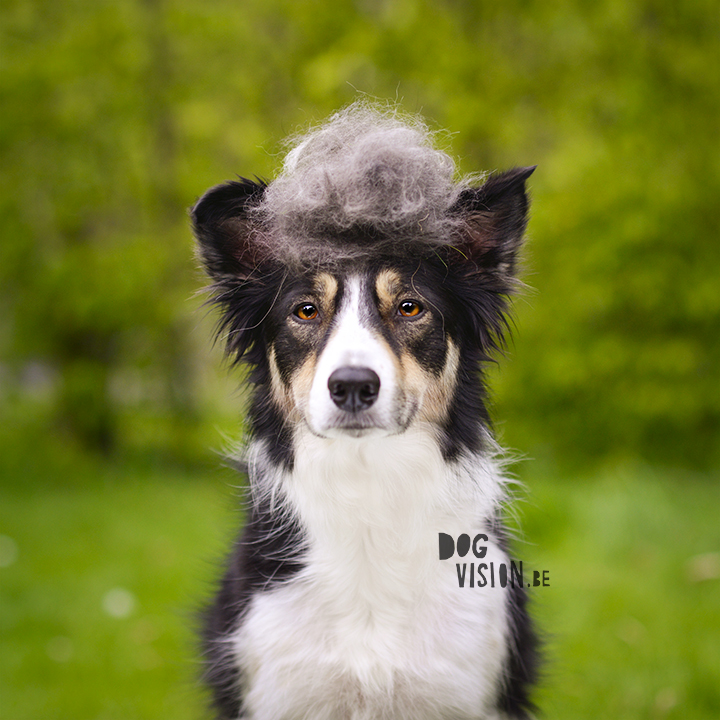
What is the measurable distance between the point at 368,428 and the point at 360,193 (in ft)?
2.36

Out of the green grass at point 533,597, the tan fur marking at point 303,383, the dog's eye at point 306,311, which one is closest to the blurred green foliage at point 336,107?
the green grass at point 533,597

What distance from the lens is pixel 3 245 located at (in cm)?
835

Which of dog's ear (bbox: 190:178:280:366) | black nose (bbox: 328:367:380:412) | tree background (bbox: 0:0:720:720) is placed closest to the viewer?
black nose (bbox: 328:367:380:412)

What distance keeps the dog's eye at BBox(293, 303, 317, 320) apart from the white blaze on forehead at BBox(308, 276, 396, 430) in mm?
133

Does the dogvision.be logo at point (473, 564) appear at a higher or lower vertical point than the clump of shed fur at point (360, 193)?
lower

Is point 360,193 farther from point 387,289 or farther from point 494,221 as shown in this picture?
point 494,221

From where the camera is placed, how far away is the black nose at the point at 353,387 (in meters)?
2.05

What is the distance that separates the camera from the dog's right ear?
2373mm

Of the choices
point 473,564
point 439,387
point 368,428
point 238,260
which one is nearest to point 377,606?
point 473,564

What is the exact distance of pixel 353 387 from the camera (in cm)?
206

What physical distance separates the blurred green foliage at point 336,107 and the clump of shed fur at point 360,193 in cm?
338

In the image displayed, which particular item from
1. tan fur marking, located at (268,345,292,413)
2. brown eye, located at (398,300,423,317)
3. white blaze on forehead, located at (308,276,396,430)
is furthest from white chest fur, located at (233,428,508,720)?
brown eye, located at (398,300,423,317)

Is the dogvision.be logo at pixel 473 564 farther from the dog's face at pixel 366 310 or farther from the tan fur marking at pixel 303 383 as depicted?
the tan fur marking at pixel 303 383

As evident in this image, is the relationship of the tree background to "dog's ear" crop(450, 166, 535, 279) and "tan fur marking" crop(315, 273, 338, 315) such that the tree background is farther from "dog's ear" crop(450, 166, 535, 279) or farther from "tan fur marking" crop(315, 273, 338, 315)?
"tan fur marking" crop(315, 273, 338, 315)
